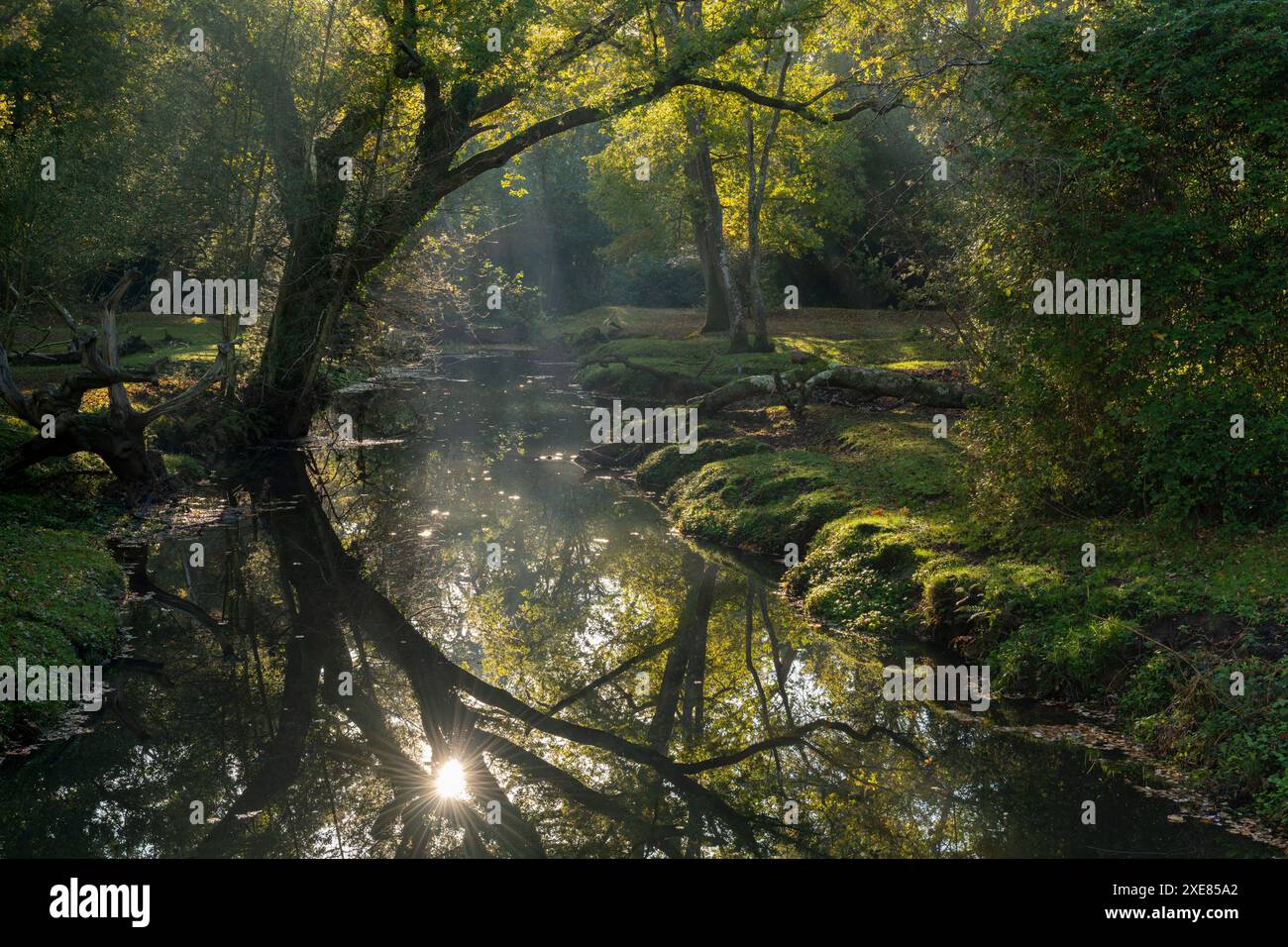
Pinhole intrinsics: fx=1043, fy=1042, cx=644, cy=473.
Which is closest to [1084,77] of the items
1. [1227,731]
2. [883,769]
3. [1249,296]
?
[1249,296]

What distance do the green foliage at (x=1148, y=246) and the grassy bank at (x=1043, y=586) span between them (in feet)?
2.44

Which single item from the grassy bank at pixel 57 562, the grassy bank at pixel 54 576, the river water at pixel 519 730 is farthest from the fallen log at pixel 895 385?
the grassy bank at pixel 54 576

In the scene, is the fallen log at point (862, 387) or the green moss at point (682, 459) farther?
the fallen log at point (862, 387)

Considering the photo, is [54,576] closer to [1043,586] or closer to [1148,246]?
[1043,586]

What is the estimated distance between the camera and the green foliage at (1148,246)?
32.5 ft

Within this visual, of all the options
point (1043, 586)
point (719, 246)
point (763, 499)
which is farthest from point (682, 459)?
point (719, 246)

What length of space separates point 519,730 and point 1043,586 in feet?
17.4

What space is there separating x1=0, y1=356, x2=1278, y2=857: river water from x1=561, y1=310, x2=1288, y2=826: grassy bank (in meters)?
0.52

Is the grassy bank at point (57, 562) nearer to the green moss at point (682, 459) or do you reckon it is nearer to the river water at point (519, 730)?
the river water at point (519, 730)

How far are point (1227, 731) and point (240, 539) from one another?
43.9 ft

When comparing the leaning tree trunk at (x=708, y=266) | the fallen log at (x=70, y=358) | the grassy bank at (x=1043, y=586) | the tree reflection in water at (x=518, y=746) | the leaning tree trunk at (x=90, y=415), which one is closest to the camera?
the tree reflection in water at (x=518, y=746)

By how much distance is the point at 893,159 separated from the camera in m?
42.5

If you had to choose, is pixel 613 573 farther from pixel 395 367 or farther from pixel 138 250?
pixel 395 367

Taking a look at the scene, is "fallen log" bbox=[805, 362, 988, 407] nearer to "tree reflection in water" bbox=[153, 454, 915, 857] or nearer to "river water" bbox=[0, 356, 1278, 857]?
"river water" bbox=[0, 356, 1278, 857]
